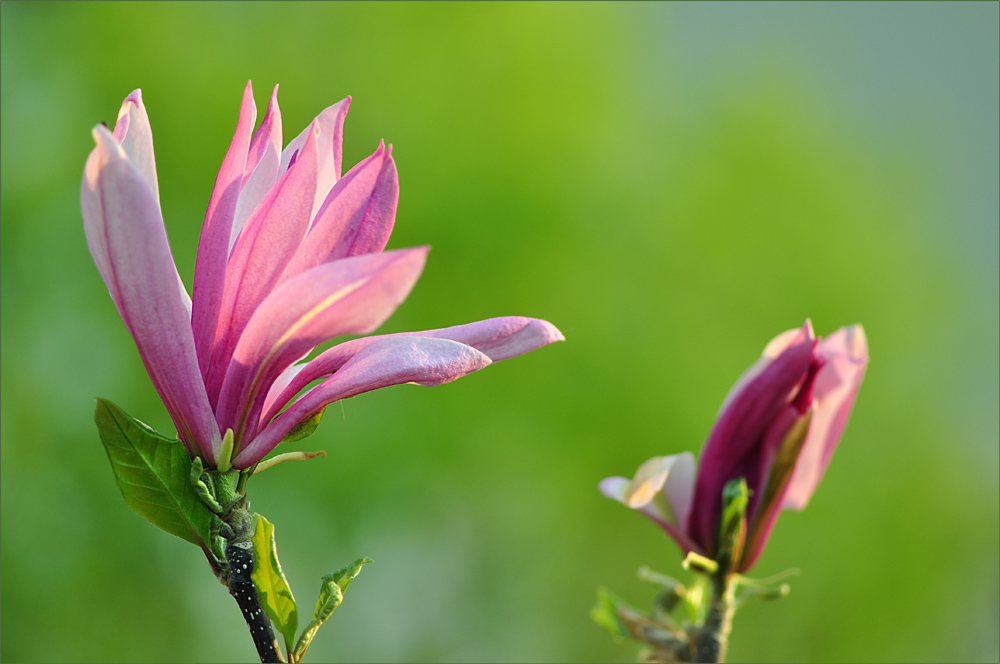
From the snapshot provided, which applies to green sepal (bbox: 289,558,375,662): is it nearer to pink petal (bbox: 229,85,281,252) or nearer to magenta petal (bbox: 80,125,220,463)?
magenta petal (bbox: 80,125,220,463)

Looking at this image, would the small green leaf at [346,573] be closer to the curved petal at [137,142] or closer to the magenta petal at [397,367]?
the magenta petal at [397,367]

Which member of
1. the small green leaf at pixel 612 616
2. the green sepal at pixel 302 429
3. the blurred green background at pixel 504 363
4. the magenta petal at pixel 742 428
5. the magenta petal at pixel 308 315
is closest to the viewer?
the magenta petal at pixel 308 315

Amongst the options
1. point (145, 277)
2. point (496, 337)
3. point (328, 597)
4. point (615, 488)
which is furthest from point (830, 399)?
point (145, 277)

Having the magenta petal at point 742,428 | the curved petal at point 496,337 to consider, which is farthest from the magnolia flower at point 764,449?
the curved petal at point 496,337

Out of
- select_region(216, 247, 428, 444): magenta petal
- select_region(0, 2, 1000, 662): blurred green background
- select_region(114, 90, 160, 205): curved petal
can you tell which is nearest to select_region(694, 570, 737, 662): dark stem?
select_region(216, 247, 428, 444): magenta petal

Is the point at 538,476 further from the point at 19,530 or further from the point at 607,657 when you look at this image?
the point at 19,530

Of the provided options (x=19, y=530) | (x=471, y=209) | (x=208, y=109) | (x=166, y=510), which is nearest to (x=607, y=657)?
(x=471, y=209)

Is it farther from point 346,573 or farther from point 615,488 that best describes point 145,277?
point 615,488
